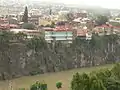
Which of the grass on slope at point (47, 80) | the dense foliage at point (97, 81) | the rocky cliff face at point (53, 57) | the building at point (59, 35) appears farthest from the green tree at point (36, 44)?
the dense foliage at point (97, 81)

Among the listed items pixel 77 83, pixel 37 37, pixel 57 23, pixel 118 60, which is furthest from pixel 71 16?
pixel 77 83

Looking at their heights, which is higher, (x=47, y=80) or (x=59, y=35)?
(x=59, y=35)

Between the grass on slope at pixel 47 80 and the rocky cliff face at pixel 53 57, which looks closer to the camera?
the grass on slope at pixel 47 80

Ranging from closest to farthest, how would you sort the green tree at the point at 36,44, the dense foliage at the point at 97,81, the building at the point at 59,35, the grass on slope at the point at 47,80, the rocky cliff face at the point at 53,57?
the dense foliage at the point at 97,81 < the grass on slope at the point at 47,80 < the rocky cliff face at the point at 53,57 < the green tree at the point at 36,44 < the building at the point at 59,35

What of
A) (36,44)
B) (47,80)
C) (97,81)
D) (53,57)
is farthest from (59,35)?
(97,81)

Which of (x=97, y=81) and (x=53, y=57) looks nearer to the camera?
(x=97, y=81)

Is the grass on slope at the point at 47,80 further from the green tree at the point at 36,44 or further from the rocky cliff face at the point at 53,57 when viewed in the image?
the green tree at the point at 36,44

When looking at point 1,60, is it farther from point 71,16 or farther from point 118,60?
point 71,16

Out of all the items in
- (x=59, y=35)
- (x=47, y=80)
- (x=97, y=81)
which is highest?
(x=97, y=81)

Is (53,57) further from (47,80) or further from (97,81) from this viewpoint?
(97,81)

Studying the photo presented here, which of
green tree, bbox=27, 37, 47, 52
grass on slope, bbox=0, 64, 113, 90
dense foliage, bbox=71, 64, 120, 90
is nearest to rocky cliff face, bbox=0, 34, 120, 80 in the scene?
green tree, bbox=27, 37, 47, 52
